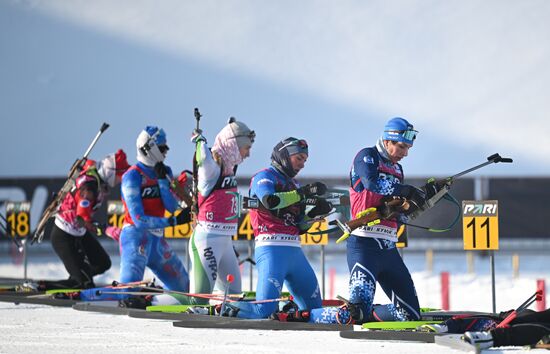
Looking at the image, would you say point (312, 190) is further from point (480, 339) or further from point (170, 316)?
point (480, 339)

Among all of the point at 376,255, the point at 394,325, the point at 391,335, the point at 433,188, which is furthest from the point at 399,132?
the point at 391,335

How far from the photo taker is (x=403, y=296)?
420 inches

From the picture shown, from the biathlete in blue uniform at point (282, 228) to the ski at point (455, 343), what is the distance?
2.34m

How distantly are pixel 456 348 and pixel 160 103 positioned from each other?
201 ft

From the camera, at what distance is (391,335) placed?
979cm

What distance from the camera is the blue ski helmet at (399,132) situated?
10.7 meters

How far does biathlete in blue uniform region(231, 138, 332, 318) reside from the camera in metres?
11.2

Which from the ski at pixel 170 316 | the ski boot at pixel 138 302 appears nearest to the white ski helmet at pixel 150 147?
the ski boot at pixel 138 302

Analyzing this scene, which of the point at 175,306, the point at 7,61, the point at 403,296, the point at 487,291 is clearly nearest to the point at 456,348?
the point at 403,296

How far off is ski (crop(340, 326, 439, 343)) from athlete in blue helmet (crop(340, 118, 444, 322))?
22.8 inches

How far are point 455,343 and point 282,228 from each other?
2933 millimetres

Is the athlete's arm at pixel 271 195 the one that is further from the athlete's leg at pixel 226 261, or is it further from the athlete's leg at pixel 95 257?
the athlete's leg at pixel 95 257

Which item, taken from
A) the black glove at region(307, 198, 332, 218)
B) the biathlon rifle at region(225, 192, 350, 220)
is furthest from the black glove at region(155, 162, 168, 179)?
the black glove at region(307, 198, 332, 218)

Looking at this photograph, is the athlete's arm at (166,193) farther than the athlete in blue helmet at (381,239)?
Yes
